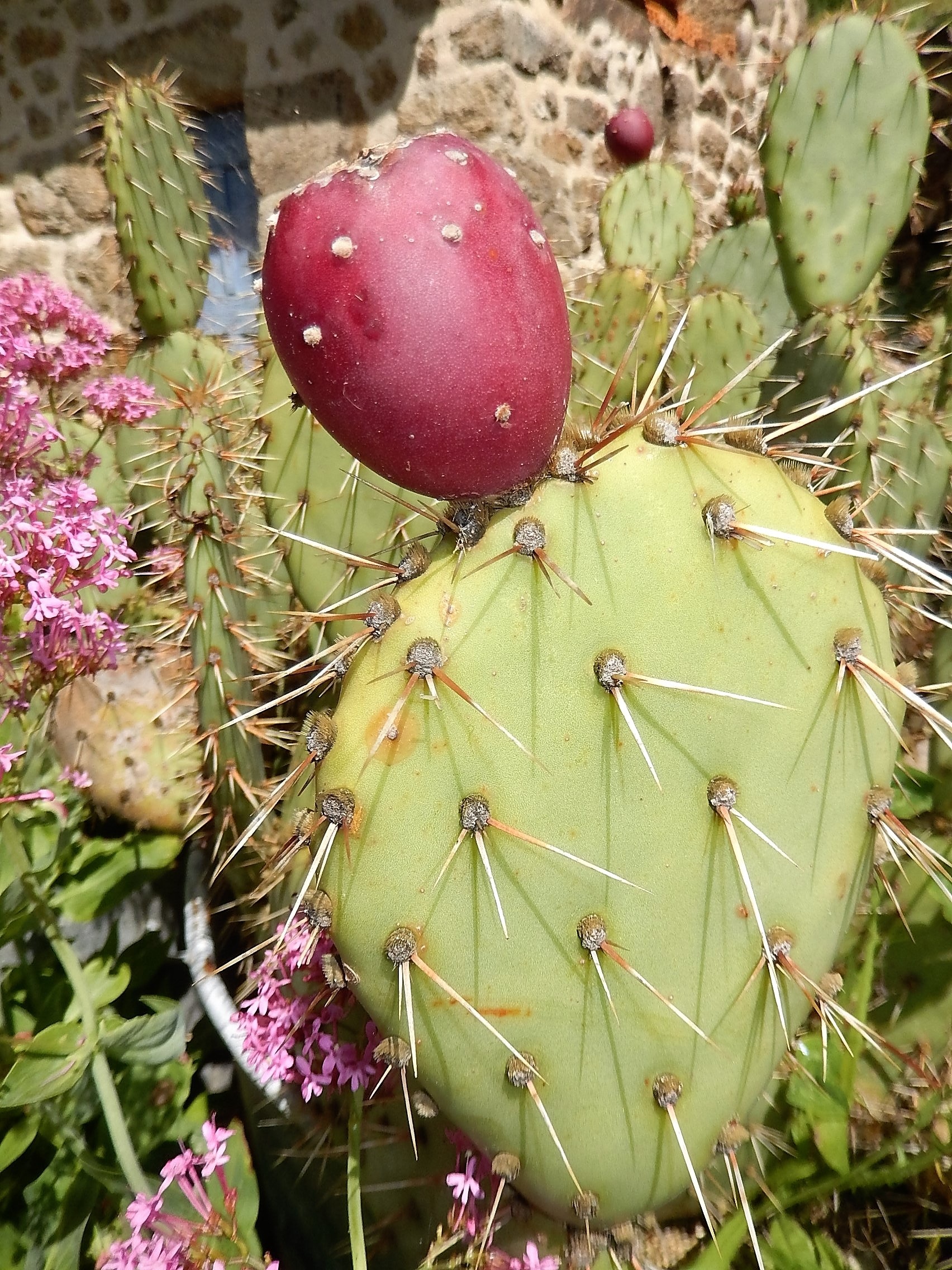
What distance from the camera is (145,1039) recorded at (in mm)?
851

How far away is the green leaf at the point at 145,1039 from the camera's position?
822mm

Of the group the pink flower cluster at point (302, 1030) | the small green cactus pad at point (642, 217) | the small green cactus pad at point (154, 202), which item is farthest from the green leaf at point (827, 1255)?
the small green cactus pad at point (642, 217)

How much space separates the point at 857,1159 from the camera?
0.93 metres

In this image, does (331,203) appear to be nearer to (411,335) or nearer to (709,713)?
(411,335)

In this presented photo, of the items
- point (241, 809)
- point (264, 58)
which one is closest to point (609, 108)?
point (264, 58)

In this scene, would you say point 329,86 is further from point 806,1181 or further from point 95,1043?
point 806,1181

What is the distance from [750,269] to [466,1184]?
7.47ft

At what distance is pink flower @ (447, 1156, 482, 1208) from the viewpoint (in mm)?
691

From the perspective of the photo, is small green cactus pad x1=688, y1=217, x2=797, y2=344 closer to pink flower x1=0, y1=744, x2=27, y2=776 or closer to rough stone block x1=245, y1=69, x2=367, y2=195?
rough stone block x1=245, y1=69, x2=367, y2=195

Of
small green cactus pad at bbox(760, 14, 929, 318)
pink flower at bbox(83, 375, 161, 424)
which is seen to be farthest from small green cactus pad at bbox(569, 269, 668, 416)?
pink flower at bbox(83, 375, 161, 424)

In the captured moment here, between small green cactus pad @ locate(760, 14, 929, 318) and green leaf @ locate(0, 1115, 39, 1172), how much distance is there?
5.10ft

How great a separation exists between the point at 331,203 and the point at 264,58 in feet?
8.24

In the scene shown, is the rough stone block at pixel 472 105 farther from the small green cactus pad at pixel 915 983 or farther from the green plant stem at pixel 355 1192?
the green plant stem at pixel 355 1192

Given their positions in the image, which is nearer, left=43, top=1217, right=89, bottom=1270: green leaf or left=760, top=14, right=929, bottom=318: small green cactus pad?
left=43, top=1217, right=89, bottom=1270: green leaf
